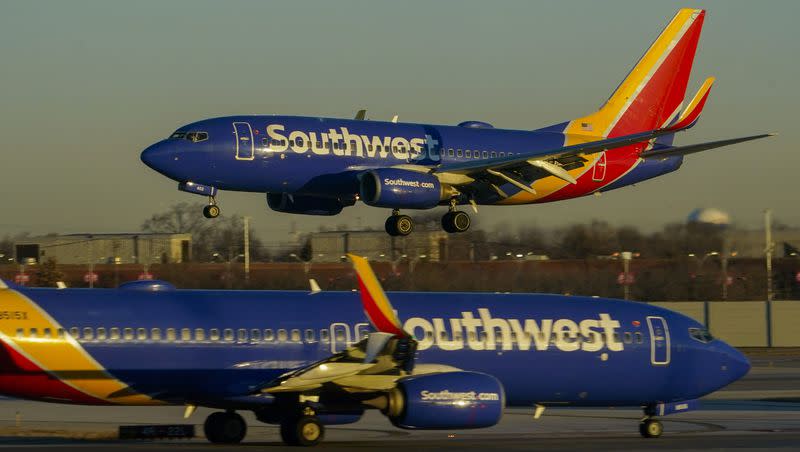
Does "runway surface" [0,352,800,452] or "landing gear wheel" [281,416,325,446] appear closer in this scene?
"landing gear wheel" [281,416,325,446]

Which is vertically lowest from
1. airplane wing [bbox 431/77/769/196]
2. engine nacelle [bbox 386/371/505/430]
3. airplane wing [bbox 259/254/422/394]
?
engine nacelle [bbox 386/371/505/430]

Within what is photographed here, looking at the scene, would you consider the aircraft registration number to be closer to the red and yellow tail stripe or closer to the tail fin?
the red and yellow tail stripe

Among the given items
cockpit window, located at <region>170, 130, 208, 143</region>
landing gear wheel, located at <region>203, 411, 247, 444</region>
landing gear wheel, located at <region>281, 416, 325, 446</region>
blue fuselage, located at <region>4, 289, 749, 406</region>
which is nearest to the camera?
blue fuselage, located at <region>4, 289, 749, 406</region>

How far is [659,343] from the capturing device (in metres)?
30.3

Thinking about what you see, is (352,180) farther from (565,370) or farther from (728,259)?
(728,259)

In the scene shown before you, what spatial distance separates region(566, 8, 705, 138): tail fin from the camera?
45.7m

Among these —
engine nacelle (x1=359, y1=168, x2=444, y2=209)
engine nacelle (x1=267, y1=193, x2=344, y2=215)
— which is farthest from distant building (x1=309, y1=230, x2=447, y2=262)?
engine nacelle (x1=359, y1=168, x2=444, y2=209)

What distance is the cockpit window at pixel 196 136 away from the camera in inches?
1432

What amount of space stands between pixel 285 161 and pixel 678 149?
11541mm

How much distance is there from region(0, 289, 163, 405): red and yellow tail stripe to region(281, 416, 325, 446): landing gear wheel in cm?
327

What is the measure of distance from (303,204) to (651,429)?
12.8 meters

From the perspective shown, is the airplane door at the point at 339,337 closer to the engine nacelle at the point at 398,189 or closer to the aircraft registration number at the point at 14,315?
the aircraft registration number at the point at 14,315

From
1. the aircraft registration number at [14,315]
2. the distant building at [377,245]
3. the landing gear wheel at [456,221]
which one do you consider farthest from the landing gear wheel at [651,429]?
the distant building at [377,245]

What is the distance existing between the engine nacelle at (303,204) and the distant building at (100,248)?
40.3 meters
